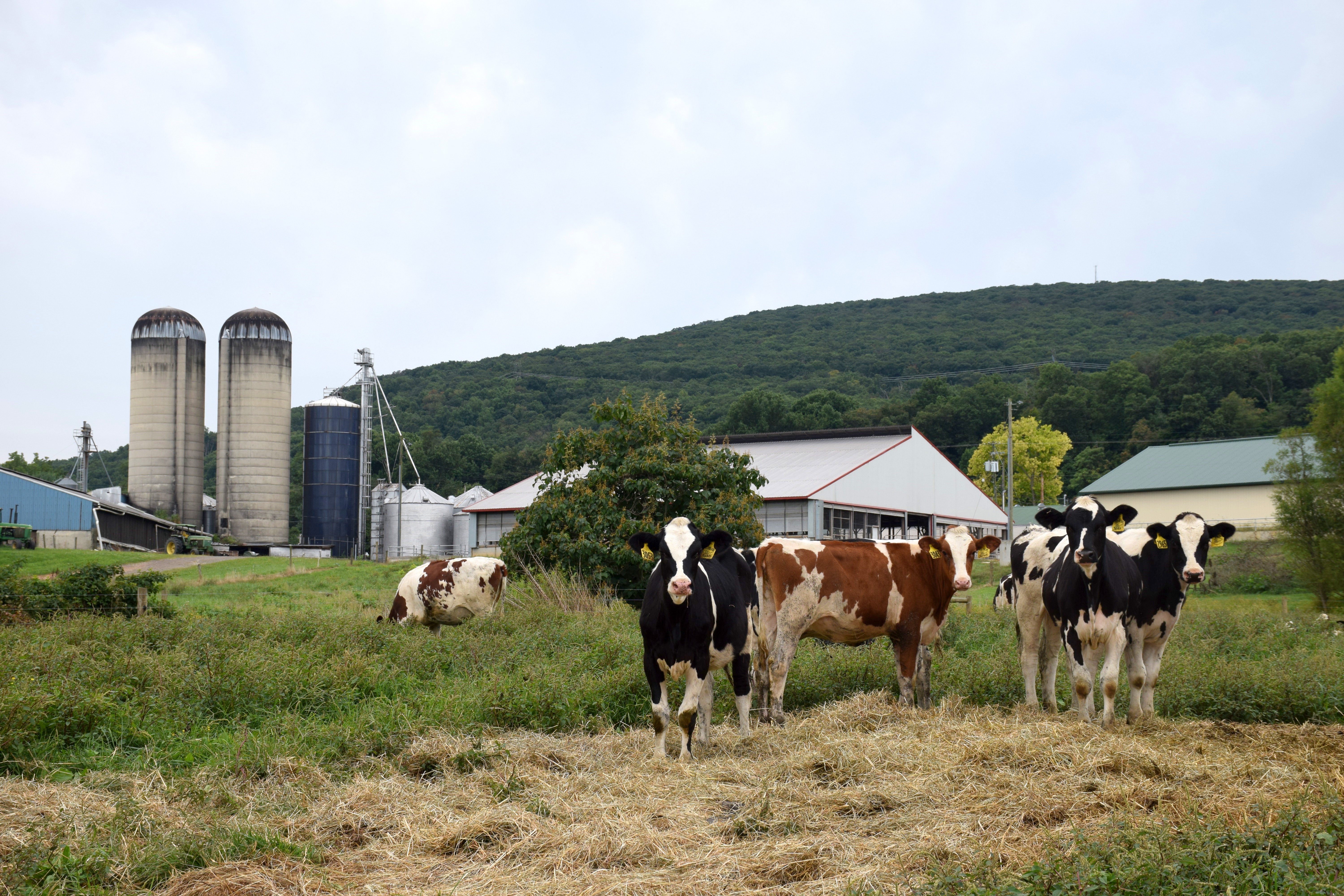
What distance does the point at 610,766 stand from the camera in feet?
24.7

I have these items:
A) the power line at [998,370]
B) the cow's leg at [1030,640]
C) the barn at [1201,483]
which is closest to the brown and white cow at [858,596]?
the cow's leg at [1030,640]

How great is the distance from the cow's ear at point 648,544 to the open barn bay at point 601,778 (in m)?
1.42

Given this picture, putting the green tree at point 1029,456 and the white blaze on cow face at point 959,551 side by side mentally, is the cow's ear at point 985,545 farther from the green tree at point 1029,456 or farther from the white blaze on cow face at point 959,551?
the green tree at point 1029,456

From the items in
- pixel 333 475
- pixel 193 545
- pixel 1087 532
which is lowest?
pixel 193 545

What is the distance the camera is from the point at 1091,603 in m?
8.71

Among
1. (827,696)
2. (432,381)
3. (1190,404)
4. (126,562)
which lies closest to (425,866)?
(827,696)

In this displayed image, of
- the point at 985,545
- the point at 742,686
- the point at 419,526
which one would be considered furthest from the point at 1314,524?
the point at 419,526

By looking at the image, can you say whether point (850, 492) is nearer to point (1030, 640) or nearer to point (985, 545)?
point (985, 545)

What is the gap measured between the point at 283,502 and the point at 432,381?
216 ft

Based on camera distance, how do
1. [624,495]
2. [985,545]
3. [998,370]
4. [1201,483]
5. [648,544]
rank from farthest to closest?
[998,370] < [1201,483] < [624,495] < [985,545] < [648,544]

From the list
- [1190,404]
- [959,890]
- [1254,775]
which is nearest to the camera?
[959,890]

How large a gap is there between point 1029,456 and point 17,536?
187 ft

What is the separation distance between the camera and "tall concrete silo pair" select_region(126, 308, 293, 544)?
51.8 metres

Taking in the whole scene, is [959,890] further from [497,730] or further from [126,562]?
[126,562]
